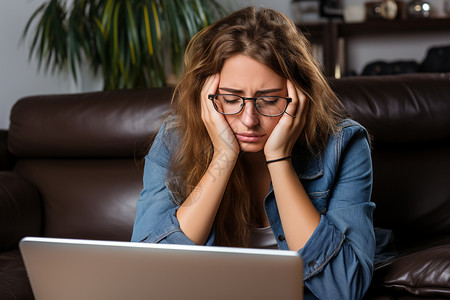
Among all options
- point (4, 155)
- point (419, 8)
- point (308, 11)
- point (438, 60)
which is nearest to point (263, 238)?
point (4, 155)

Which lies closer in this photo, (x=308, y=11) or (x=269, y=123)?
(x=269, y=123)

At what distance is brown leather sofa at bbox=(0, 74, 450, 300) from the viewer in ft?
5.44

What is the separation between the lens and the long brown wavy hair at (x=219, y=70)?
44.9 inches

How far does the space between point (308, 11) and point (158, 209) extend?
2.43 metres

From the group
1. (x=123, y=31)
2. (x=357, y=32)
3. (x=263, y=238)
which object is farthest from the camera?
(x=357, y=32)

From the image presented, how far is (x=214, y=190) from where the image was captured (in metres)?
1.12

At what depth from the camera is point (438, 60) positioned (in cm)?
296

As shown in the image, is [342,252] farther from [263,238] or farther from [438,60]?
[438,60]

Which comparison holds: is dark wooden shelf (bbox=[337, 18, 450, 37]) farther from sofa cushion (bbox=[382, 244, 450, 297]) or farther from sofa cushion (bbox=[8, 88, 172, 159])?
sofa cushion (bbox=[382, 244, 450, 297])

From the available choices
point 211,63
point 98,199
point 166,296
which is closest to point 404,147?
point 211,63

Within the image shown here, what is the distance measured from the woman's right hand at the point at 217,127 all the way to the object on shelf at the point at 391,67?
223 centimetres

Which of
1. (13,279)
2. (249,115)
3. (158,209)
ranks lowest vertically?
(13,279)

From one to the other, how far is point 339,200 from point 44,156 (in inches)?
47.6

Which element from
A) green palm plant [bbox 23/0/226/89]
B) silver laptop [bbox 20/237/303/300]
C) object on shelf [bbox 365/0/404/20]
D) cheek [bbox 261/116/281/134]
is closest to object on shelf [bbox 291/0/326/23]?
object on shelf [bbox 365/0/404/20]
